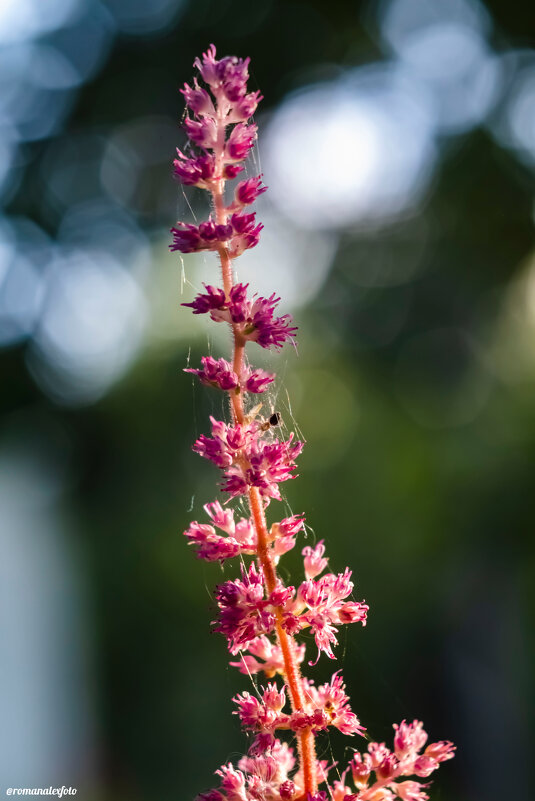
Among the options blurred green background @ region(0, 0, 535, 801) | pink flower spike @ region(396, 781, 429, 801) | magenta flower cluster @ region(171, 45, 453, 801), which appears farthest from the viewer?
blurred green background @ region(0, 0, 535, 801)

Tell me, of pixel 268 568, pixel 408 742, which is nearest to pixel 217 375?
pixel 268 568

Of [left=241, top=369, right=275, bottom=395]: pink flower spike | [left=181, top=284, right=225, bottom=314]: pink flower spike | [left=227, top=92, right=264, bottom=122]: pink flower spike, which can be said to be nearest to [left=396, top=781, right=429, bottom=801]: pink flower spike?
[left=241, top=369, right=275, bottom=395]: pink flower spike

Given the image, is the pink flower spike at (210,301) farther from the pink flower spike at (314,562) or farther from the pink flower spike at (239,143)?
the pink flower spike at (314,562)

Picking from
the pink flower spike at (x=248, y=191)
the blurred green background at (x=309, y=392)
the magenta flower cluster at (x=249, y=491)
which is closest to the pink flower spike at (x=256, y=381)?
the magenta flower cluster at (x=249, y=491)

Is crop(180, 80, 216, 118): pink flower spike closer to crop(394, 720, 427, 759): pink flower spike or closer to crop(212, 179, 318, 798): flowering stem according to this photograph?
crop(212, 179, 318, 798): flowering stem

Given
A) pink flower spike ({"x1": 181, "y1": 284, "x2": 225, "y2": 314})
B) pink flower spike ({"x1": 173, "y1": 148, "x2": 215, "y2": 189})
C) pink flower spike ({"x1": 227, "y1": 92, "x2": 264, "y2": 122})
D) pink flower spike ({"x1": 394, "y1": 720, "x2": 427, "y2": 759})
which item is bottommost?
pink flower spike ({"x1": 394, "y1": 720, "x2": 427, "y2": 759})

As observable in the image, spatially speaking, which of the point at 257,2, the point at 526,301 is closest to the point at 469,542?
the point at 526,301

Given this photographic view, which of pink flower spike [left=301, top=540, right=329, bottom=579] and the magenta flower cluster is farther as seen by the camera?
pink flower spike [left=301, top=540, right=329, bottom=579]

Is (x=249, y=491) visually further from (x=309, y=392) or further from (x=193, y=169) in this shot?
(x=309, y=392)
